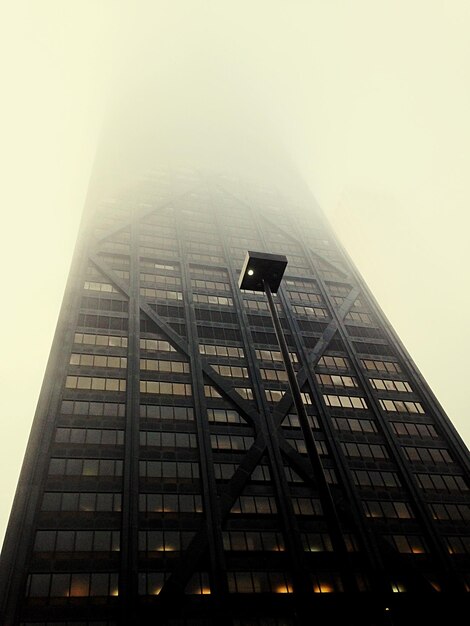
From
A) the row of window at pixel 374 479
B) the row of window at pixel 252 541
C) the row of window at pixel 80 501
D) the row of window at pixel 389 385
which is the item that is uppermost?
the row of window at pixel 389 385

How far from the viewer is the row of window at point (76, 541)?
34.3m

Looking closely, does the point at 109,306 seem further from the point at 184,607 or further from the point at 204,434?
the point at 184,607

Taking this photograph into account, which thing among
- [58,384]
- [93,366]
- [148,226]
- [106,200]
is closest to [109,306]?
[93,366]

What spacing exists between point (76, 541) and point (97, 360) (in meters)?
19.1

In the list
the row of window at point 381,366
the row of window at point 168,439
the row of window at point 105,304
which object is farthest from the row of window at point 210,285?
the row of window at point 168,439

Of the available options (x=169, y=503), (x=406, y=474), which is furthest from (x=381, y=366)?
(x=169, y=503)

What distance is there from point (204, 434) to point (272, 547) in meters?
11.7

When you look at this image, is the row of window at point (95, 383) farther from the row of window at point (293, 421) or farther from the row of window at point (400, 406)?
the row of window at point (400, 406)

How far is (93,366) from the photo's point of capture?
159 feet

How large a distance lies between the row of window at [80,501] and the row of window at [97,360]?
47.8 ft

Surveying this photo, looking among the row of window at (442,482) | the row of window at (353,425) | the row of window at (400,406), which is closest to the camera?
the row of window at (442,482)

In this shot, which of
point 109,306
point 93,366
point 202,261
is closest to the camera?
point 93,366

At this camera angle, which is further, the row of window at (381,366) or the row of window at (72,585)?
the row of window at (381,366)

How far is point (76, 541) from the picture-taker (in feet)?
115
